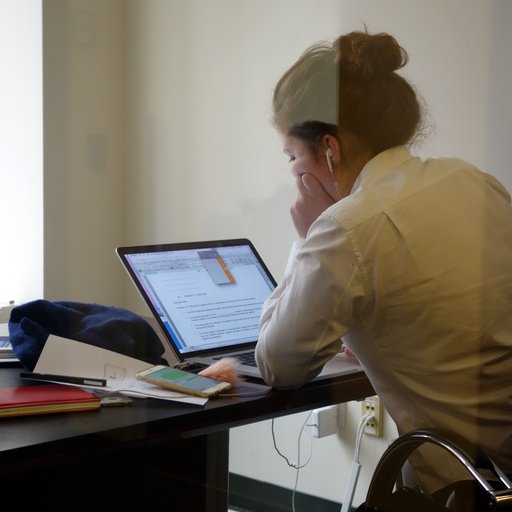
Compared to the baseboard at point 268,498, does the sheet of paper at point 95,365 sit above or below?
above

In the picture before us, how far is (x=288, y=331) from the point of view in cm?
107

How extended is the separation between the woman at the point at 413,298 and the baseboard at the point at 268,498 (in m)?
0.63

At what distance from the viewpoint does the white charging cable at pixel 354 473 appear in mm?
1543

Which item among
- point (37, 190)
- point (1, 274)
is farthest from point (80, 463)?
point (37, 190)

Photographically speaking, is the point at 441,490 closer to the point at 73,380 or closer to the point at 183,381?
the point at 183,381

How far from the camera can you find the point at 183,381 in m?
1.11

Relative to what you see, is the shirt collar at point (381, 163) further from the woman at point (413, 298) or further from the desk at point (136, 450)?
the desk at point (136, 450)

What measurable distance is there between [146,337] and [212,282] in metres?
0.22

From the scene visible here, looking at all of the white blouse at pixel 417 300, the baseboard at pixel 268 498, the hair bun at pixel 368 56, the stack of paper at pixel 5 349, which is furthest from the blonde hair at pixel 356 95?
the baseboard at pixel 268 498

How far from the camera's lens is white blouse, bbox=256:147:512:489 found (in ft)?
3.34

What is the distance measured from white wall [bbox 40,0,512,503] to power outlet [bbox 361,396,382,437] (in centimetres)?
3

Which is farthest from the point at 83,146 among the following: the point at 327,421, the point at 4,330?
the point at 327,421

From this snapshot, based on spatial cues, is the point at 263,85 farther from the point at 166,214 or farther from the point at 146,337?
the point at 146,337

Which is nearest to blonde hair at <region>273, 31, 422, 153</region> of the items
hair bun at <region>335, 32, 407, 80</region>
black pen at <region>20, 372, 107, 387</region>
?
hair bun at <region>335, 32, 407, 80</region>
